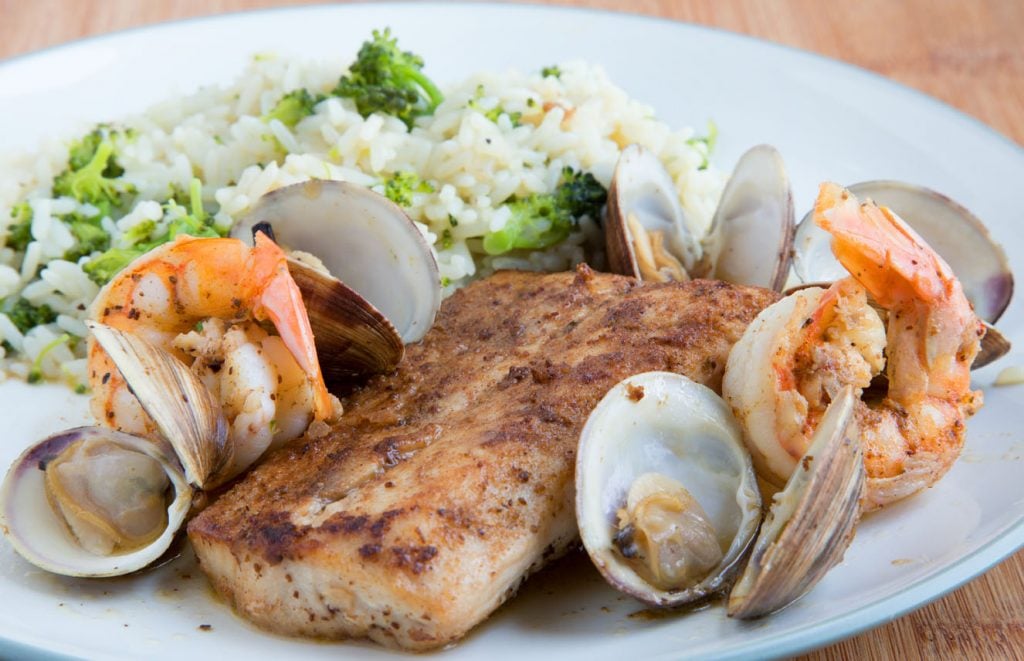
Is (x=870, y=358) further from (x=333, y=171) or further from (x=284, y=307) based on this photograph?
(x=333, y=171)

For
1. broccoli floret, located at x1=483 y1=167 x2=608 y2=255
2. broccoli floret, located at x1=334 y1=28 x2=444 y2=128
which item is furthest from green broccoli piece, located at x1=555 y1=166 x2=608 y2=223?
broccoli floret, located at x1=334 y1=28 x2=444 y2=128

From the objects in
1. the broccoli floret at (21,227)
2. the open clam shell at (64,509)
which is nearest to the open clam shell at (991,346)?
the open clam shell at (64,509)

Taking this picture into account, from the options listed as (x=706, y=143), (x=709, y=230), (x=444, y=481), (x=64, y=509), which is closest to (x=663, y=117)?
(x=706, y=143)

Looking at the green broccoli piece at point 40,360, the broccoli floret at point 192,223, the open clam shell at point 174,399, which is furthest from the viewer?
the broccoli floret at point 192,223

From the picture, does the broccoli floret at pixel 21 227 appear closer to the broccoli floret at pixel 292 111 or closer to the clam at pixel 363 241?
the broccoli floret at pixel 292 111

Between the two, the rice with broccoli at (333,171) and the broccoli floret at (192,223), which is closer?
the broccoli floret at (192,223)

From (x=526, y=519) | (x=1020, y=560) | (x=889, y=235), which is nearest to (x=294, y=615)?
(x=526, y=519)

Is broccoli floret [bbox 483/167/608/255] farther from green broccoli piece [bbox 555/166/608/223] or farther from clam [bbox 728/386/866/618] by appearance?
clam [bbox 728/386/866/618]
